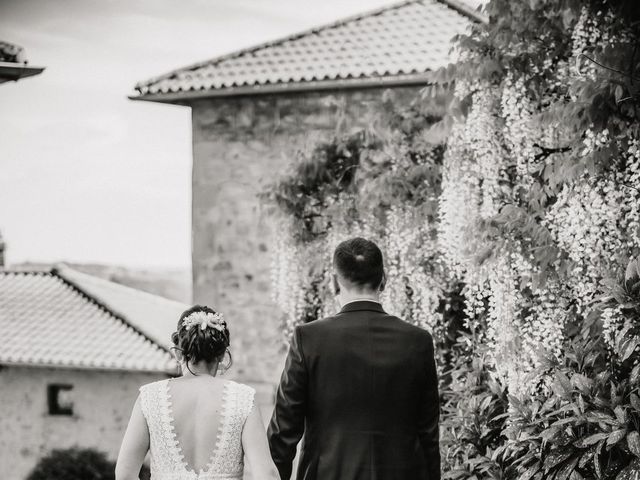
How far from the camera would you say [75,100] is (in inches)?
899

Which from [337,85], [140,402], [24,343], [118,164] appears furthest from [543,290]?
[118,164]

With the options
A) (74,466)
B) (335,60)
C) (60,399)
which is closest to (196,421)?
(335,60)

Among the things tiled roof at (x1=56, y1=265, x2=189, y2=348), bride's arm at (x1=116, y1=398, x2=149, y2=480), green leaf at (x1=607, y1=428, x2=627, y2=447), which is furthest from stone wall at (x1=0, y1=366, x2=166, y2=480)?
bride's arm at (x1=116, y1=398, x2=149, y2=480)

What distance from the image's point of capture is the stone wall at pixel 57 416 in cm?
1490

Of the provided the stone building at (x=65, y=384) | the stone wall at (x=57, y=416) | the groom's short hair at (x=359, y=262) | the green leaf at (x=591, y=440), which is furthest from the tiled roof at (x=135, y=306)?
the groom's short hair at (x=359, y=262)

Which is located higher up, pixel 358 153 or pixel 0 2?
pixel 0 2

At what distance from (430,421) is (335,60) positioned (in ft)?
23.3

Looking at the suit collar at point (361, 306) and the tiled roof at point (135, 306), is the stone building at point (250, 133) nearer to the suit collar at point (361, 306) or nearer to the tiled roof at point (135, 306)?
the tiled roof at point (135, 306)

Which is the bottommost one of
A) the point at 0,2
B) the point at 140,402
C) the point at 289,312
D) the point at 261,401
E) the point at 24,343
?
the point at 24,343

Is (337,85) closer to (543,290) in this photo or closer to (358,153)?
(358,153)

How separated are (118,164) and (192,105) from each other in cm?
1285

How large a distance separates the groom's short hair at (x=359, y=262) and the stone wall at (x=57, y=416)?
12.6 meters

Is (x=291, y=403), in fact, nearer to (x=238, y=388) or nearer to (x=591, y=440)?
(x=238, y=388)

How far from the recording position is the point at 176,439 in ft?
9.88
